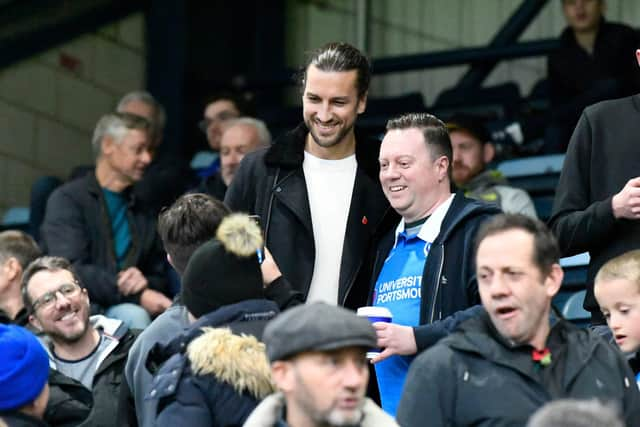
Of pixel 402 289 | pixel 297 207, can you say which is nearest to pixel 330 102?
pixel 297 207

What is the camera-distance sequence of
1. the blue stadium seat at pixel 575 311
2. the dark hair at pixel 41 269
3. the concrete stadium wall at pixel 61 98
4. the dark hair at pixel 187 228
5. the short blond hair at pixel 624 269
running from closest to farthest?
the dark hair at pixel 187 228 < the short blond hair at pixel 624 269 < the dark hair at pixel 41 269 < the blue stadium seat at pixel 575 311 < the concrete stadium wall at pixel 61 98

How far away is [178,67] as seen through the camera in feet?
36.1

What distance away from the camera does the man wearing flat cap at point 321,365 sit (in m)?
3.80

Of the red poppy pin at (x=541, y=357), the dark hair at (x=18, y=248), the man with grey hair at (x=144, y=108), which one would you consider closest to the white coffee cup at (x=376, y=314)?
the red poppy pin at (x=541, y=357)

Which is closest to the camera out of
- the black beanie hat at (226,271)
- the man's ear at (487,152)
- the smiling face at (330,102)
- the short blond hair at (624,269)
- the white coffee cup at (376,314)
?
→ the black beanie hat at (226,271)

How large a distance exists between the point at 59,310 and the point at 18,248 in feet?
4.04

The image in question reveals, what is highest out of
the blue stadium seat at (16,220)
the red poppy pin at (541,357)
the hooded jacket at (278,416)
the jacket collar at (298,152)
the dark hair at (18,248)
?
the blue stadium seat at (16,220)

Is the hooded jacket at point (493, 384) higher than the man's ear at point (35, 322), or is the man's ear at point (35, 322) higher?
the man's ear at point (35, 322)

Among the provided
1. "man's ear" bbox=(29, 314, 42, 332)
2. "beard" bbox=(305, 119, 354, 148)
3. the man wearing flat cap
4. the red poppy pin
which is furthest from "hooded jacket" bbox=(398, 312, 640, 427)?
"man's ear" bbox=(29, 314, 42, 332)

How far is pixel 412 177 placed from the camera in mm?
5230

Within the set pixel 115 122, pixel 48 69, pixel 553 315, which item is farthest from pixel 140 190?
pixel 553 315

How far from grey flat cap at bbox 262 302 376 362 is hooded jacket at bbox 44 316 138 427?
1.40 metres

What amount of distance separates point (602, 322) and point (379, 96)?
6194 millimetres

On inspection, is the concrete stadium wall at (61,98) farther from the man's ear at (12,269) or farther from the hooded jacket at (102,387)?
the hooded jacket at (102,387)
